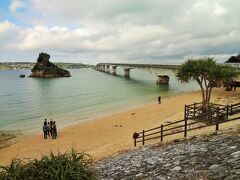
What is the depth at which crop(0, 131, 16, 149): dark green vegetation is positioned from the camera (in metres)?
27.9

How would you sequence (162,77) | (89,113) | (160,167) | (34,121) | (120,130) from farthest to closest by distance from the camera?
(162,77) → (89,113) → (34,121) → (120,130) → (160,167)

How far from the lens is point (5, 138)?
1188 inches

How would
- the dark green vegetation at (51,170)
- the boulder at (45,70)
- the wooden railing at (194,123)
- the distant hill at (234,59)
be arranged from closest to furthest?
the dark green vegetation at (51,170)
the wooden railing at (194,123)
the distant hill at (234,59)
the boulder at (45,70)

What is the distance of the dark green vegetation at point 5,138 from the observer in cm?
2794

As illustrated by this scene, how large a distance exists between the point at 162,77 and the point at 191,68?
5870cm

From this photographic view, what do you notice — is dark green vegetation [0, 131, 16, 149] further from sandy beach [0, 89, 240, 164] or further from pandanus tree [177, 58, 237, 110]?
pandanus tree [177, 58, 237, 110]

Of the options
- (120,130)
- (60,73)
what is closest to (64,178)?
(120,130)

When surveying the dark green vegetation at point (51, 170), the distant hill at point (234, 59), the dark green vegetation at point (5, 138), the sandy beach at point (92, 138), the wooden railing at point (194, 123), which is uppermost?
the distant hill at point (234, 59)

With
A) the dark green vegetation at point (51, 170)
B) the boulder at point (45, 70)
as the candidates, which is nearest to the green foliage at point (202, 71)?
the dark green vegetation at point (51, 170)

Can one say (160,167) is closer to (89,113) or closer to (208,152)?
(208,152)

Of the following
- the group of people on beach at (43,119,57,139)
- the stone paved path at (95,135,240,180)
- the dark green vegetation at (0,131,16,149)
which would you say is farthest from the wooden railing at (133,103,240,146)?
the dark green vegetation at (0,131,16,149)

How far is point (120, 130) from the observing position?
30531 mm

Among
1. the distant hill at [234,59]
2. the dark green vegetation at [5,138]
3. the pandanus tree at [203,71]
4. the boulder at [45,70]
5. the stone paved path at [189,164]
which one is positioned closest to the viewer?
the stone paved path at [189,164]

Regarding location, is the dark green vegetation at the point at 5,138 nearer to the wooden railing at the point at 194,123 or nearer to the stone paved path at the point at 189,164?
the wooden railing at the point at 194,123
